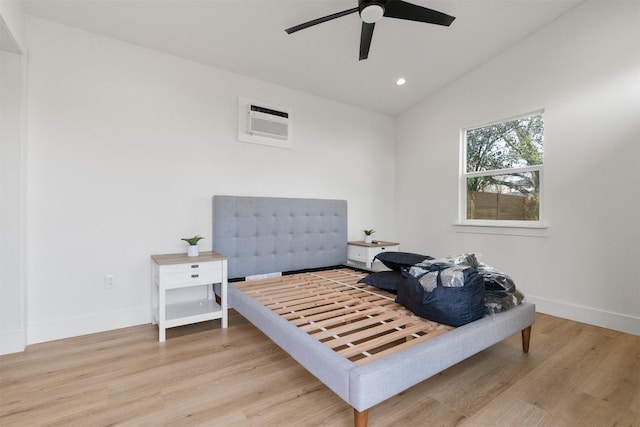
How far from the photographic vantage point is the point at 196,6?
2.36 metres

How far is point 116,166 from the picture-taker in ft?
8.51

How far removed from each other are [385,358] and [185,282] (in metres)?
1.81

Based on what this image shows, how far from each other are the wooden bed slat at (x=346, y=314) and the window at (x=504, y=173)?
201cm

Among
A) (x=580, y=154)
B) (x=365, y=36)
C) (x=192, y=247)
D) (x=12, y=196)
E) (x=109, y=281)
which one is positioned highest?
(x=365, y=36)

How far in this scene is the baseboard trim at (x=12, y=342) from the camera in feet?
6.91

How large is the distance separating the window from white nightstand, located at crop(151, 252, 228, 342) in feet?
10.3

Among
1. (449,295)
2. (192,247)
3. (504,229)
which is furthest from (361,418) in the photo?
(504,229)

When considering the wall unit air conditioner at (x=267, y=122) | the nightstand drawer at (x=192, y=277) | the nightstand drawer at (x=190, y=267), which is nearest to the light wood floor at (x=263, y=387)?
the nightstand drawer at (x=192, y=277)

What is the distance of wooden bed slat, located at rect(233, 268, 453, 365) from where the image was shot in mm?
1640

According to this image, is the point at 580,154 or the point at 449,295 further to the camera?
the point at 580,154

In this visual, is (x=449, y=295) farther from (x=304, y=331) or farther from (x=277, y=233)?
(x=277, y=233)

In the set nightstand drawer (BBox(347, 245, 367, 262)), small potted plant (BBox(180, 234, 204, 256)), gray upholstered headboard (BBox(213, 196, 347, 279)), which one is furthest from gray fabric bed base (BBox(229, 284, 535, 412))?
nightstand drawer (BBox(347, 245, 367, 262))

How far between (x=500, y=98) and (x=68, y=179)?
4.49 m

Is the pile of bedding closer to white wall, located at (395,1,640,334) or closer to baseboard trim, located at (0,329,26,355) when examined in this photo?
white wall, located at (395,1,640,334)
